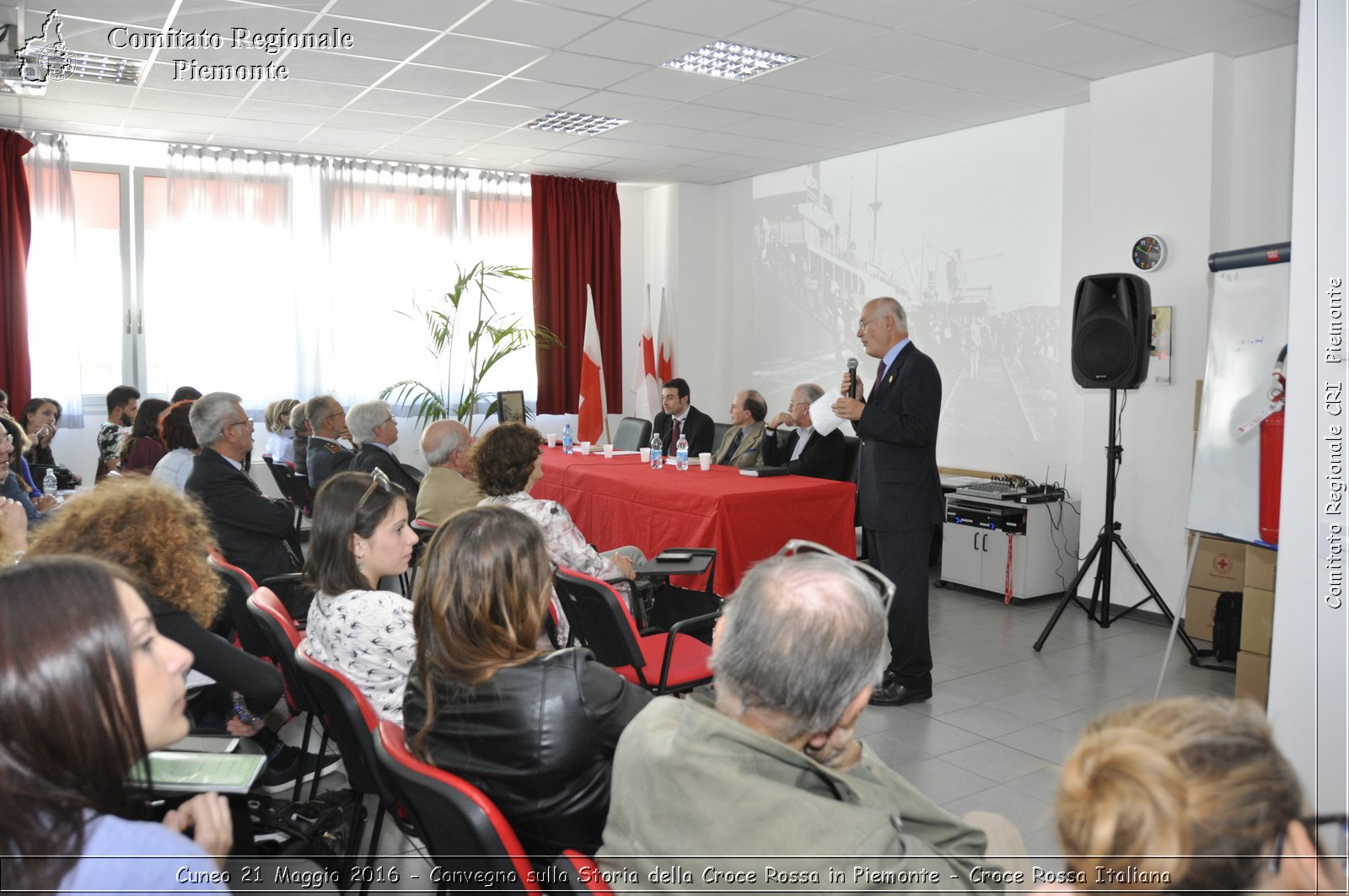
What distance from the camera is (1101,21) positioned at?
15.0ft

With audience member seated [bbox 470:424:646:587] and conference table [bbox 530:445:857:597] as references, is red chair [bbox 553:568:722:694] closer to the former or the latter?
audience member seated [bbox 470:424:646:587]

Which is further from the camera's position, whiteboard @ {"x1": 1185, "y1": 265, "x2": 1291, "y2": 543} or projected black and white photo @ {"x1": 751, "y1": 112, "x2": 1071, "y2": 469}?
projected black and white photo @ {"x1": 751, "y1": 112, "x2": 1071, "y2": 469}

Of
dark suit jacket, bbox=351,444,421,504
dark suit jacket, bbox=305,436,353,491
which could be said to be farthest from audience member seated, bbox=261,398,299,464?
dark suit jacket, bbox=351,444,421,504

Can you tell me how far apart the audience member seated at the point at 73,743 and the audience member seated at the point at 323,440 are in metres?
4.43

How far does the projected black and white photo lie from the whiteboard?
237 centimetres

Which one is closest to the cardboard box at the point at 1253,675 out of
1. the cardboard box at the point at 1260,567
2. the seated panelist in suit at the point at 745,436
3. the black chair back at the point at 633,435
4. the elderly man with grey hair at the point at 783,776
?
the cardboard box at the point at 1260,567

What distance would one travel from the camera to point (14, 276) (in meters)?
6.99

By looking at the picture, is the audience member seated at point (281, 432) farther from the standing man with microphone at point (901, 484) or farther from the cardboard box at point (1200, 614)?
the cardboard box at point (1200, 614)

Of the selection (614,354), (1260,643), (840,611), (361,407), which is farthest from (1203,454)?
(614,354)

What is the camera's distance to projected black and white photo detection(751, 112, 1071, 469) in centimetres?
629

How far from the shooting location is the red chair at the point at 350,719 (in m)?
2.00

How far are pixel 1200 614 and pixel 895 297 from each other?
3.39 metres

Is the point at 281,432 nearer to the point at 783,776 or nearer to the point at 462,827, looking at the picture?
the point at 462,827

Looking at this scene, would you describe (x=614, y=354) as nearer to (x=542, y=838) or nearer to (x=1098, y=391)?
(x=1098, y=391)
